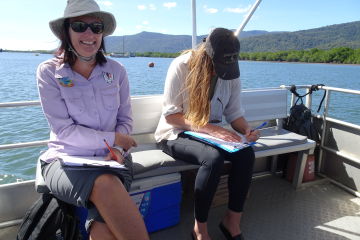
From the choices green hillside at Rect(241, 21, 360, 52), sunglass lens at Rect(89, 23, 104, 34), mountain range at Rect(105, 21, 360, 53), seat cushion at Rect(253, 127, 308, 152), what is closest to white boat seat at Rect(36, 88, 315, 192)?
seat cushion at Rect(253, 127, 308, 152)

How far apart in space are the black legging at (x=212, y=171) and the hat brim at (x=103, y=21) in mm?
954

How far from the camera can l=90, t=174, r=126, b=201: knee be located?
153 centimetres

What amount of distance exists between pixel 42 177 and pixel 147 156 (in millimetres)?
758

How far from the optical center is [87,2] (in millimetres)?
1751

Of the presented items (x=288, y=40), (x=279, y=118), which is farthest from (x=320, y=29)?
(x=279, y=118)

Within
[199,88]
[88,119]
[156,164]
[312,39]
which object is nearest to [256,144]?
[199,88]

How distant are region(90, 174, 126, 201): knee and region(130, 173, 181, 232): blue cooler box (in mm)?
572

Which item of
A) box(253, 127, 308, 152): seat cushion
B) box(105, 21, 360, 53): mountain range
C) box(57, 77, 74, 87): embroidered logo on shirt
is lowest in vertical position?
box(253, 127, 308, 152): seat cushion

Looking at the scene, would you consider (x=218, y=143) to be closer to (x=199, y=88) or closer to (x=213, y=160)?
(x=213, y=160)

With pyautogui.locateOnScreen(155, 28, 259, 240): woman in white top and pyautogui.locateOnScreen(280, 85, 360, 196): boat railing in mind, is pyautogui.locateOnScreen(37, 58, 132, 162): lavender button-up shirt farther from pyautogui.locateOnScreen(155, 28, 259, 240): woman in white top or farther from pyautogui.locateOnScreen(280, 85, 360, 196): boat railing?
pyautogui.locateOnScreen(280, 85, 360, 196): boat railing

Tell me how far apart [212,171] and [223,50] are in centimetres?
85

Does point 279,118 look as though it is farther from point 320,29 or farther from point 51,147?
point 320,29

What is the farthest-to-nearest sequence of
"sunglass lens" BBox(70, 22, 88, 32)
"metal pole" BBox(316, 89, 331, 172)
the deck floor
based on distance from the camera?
1. "metal pole" BBox(316, 89, 331, 172)
2. the deck floor
3. "sunglass lens" BBox(70, 22, 88, 32)

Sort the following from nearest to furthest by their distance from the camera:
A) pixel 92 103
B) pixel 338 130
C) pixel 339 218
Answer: pixel 92 103 → pixel 339 218 → pixel 338 130
